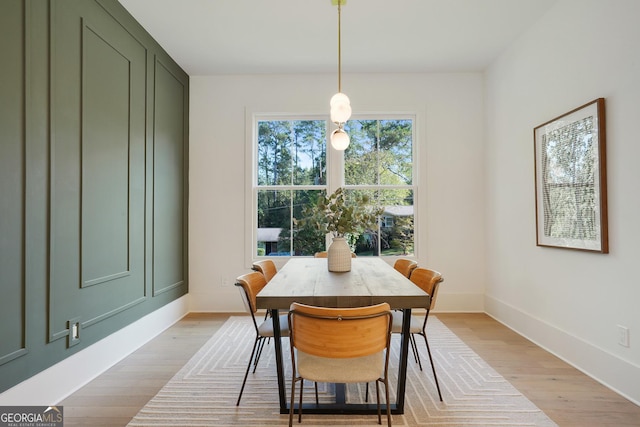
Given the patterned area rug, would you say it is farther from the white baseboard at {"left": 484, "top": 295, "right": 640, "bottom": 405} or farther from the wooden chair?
the white baseboard at {"left": 484, "top": 295, "right": 640, "bottom": 405}

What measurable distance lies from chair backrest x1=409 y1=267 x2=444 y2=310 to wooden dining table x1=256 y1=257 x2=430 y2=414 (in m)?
0.19

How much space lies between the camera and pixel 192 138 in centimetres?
457

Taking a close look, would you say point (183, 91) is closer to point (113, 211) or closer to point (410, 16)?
point (113, 211)

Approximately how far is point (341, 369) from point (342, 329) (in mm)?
273

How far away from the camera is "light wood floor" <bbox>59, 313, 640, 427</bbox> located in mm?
2129

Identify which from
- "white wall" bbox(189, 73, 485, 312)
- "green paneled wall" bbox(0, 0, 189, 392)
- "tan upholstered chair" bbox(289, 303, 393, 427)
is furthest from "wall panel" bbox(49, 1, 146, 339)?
"tan upholstered chair" bbox(289, 303, 393, 427)

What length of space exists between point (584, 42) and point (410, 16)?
4.64 feet

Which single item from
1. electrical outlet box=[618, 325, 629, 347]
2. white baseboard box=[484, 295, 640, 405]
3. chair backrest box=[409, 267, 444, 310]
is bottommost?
white baseboard box=[484, 295, 640, 405]

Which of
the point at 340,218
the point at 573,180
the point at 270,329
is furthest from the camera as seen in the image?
the point at 573,180

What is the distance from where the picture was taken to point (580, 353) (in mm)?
2783

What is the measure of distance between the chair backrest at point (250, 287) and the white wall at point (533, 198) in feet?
8.19

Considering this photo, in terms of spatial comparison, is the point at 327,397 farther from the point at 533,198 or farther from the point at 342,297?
the point at 533,198

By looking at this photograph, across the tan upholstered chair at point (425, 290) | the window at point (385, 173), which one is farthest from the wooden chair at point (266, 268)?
the window at point (385, 173)

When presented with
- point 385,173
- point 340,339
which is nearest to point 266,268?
point 340,339
